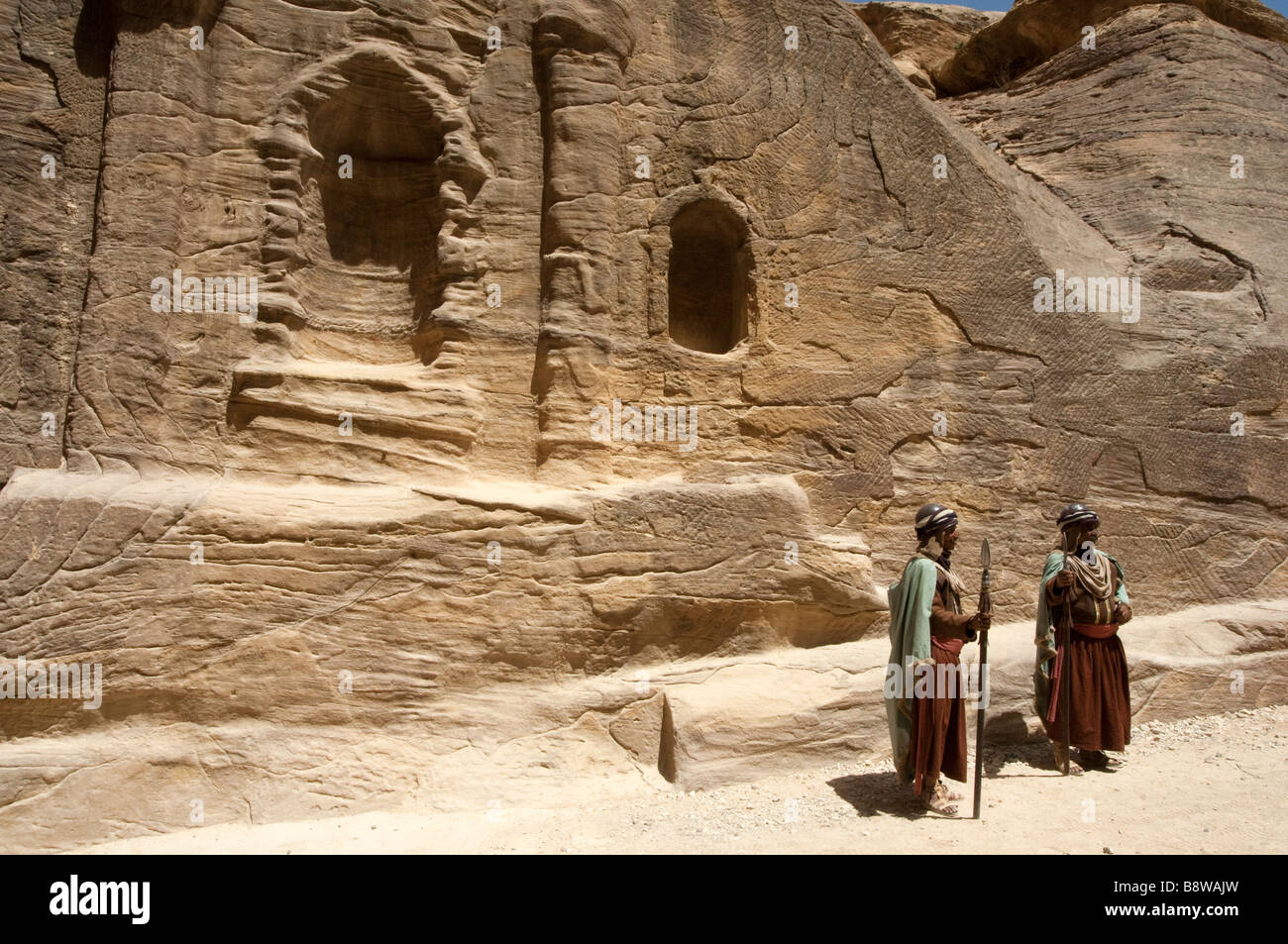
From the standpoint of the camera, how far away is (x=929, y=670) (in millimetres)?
5488

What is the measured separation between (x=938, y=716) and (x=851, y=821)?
72 cm

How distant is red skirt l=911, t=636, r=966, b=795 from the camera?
18.0ft

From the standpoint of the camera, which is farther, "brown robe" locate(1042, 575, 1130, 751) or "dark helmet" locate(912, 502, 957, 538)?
"brown robe" locate(1042, 575, 1130, 751)

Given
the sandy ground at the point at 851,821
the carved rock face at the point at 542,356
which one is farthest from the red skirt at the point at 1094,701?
the carved rock face at the point at 542,356

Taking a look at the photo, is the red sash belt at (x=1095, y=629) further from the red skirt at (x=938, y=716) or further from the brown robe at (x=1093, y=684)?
the red skirt at (x=938, y=716)

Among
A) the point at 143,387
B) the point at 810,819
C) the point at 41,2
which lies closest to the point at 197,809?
the point at 143,387

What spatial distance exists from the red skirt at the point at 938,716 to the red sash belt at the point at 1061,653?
3.13 feet

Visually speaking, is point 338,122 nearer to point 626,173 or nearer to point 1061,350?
point 626,173

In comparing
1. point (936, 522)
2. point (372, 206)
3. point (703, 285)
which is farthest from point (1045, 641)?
point (372, 206)

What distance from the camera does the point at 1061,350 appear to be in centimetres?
773

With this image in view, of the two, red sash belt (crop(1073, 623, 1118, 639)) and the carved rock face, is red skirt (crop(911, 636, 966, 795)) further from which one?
red sash belt (crop(1073, 623, 1118, 639))

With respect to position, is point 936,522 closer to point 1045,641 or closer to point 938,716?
point 938,716

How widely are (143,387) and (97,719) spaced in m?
1.95

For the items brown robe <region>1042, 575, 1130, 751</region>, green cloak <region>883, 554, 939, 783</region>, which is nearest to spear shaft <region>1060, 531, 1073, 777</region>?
brown robe <region>1042, 575, 1130, 751</region>
